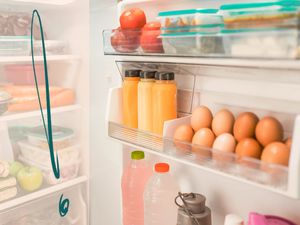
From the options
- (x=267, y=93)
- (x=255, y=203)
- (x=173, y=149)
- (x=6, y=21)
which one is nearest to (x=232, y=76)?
(x=267, y=93)

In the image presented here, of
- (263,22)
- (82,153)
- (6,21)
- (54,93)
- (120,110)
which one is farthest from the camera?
(82,153)

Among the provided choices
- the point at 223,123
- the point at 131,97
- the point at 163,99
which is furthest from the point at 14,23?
the point at 223,123

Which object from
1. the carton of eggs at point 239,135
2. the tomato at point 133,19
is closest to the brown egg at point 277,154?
the carton of eggs at point 239,135

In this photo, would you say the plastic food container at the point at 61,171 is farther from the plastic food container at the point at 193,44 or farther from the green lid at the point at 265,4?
the green lid at the point at 265,4

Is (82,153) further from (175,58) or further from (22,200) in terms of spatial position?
(175,58)

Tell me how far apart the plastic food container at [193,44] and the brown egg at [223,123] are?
0.20m

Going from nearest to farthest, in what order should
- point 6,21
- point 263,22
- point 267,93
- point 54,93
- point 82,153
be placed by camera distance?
point 263,22
point 267,93
point 6,21
point 54,93
point 82,153

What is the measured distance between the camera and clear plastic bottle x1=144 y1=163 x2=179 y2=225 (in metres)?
1.32

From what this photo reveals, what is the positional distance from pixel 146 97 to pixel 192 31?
0.32 metres

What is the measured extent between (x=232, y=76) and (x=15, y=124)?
1.04m

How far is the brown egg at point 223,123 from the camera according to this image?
1.04 meters

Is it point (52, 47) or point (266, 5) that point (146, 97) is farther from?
point (52, 47)

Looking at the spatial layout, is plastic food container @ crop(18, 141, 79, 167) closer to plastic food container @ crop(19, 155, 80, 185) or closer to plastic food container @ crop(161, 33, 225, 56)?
plastic food container @ crop(19, 155, 80, 185)

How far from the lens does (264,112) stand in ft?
3.48
